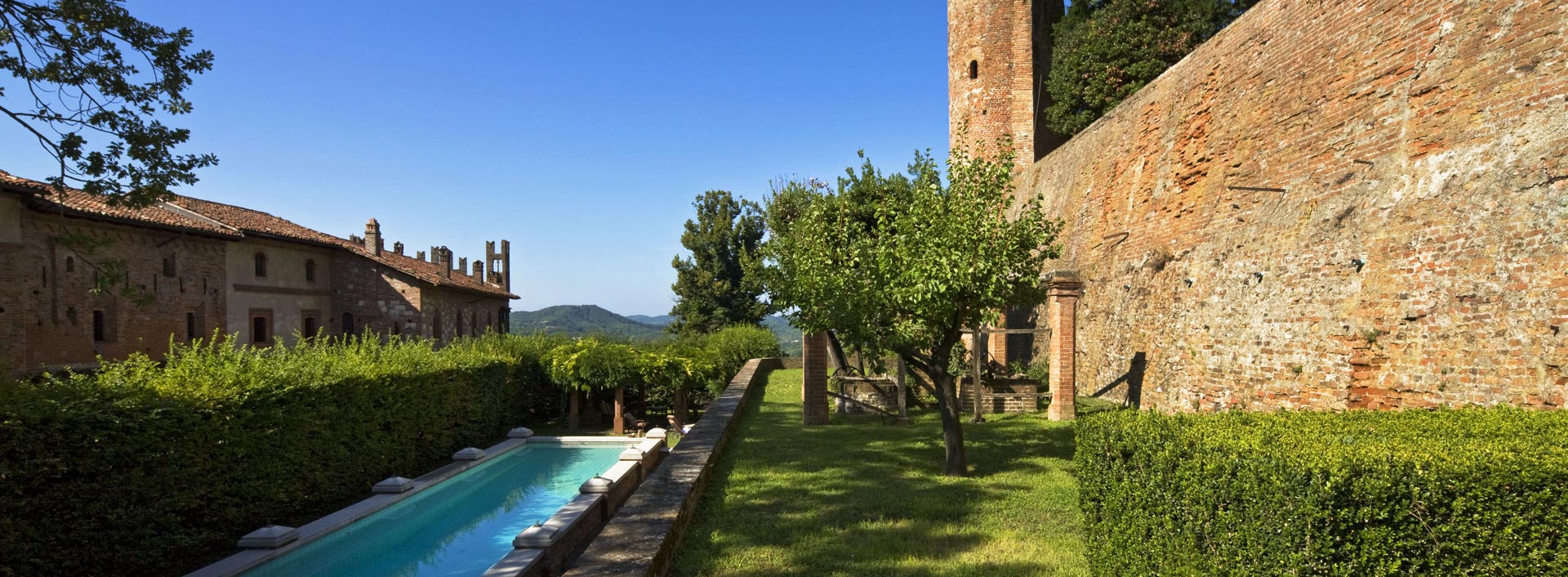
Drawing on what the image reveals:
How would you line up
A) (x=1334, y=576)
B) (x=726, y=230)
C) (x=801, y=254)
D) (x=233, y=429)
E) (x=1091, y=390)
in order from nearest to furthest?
(x=1334, y=576)
(x=233, y=429)
(x=801, y=254)
(x=1091, y=390)
(x=726, y=230)

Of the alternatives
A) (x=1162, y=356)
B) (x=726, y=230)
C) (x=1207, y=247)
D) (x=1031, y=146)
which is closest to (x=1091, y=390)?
(x=1162, y=356)

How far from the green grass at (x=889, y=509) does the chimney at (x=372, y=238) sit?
2339 centimetres

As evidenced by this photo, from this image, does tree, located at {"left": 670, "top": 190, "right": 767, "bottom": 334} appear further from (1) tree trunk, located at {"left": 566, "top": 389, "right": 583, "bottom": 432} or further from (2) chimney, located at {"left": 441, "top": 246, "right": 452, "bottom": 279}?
(1) tree trunk, located at {"left": 566, "top": 389, "right": 583, "bottom": 432}

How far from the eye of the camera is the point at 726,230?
1483 inches

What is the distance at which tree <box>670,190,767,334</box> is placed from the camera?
37094 millimetres

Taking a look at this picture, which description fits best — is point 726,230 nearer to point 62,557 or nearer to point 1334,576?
point 62,557

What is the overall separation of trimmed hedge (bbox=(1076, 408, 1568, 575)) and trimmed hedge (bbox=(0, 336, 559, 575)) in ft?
25.4

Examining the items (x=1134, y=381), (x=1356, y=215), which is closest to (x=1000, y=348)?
(x=1134, y=381)

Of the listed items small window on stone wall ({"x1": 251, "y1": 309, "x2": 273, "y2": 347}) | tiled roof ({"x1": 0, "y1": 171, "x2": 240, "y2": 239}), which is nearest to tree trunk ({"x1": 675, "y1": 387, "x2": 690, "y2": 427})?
tiled roof ({"x1": 0, "y1": 171, "x2": 240, "y2": 239})

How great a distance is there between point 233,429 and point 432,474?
380 cm

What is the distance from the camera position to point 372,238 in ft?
93.2

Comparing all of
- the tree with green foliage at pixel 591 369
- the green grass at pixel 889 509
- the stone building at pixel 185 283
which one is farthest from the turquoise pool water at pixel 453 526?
the stone building at pixel 185 283

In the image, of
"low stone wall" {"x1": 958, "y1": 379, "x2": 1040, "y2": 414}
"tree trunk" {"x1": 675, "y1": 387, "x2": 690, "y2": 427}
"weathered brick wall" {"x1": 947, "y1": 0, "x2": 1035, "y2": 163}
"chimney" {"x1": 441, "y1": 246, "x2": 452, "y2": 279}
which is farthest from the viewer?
"chimney" {"x1": 441, "y1": 246, "x2": 452, "y2": 279}

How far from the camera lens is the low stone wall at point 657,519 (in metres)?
4.85
